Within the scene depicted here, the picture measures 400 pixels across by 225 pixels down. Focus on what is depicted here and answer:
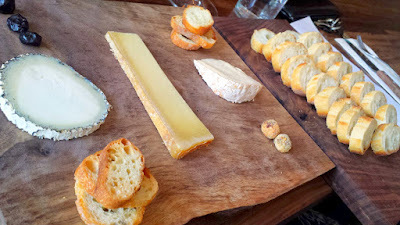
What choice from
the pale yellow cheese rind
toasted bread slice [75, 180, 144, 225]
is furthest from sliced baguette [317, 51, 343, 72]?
toasted bread slice [75, 180, 144, 225]

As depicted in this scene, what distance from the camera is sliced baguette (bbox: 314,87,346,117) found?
2.45 meters

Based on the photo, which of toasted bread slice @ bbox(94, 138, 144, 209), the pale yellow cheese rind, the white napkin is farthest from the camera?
the white napkin

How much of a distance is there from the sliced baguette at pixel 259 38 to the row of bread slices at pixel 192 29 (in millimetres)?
475

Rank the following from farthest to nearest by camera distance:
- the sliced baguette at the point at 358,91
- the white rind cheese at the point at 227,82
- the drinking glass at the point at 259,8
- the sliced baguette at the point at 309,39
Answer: the drinking glass at the point at 259,8 → the sliced baguette at the point at 309,39 → the sliced baguette at the point at 358,91 → the white rind cheese at the point at 227,82

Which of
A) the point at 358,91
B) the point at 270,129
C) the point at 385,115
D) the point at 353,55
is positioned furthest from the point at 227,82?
the point at 353,55

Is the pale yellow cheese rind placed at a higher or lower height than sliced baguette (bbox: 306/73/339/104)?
lower

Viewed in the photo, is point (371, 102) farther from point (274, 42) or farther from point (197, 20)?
point (197, 20)

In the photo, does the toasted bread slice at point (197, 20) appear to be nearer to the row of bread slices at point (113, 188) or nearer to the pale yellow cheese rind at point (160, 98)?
the pale yellow cheese rind at point (160, 98)

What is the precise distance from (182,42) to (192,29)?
4.6 inches

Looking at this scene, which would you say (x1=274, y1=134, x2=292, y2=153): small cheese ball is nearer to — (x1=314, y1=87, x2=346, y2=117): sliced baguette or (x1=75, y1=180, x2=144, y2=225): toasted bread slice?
(x1=314, y1=87, x2=346, y2=117): sliced baguette

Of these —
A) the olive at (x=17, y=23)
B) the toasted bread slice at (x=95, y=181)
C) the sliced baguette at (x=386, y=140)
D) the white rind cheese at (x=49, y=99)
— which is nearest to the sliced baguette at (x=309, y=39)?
the sliced baguette at (x=386, y=140)

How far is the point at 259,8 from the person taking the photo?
3.51 metres

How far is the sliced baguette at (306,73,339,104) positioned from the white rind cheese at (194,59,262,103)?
43cm

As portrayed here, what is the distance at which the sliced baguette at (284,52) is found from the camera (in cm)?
268
